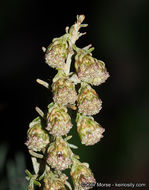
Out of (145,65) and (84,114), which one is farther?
(145,65)

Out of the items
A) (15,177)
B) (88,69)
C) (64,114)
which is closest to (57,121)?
(64,114)

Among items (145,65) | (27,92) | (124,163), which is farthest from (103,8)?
(124,163)

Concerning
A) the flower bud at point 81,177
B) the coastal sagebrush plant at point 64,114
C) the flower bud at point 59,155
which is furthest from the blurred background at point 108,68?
the flower bud at point 59,155

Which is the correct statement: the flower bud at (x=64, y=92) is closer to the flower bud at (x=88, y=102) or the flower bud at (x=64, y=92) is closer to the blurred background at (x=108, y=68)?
the flower bud at (x=88, y=102)

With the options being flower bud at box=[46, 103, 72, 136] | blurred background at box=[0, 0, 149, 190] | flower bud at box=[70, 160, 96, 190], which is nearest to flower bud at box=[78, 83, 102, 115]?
flower bud at box=[46, 103, 72, 136]

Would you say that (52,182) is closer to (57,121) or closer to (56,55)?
(57,121)

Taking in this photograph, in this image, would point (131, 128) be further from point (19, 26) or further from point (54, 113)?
point (54, 113)
